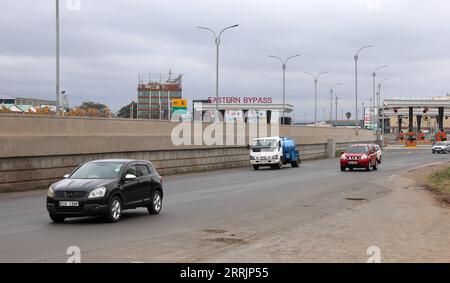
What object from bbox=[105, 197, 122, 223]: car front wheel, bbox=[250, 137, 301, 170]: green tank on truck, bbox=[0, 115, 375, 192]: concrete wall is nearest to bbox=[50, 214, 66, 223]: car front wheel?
bbox=[105, 197, 122, 223]: car front wheel

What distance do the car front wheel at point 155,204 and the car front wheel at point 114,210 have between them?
5.23 ft

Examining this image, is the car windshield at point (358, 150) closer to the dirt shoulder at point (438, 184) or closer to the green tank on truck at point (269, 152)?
the green tank on truck at point (269, 152)

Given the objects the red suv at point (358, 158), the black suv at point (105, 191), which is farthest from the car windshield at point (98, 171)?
Answer: the red suv at point (358, 158)

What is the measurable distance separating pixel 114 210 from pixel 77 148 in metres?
14.4

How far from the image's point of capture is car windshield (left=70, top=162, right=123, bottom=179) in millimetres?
15977

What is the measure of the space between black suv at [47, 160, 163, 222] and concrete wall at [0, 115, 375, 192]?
936 cm

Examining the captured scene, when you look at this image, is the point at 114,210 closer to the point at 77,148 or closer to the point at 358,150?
the point at 77,148

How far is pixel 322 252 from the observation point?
432 inches

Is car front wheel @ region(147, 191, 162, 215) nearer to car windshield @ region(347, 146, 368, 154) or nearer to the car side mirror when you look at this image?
the car side mirror

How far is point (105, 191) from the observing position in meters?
15.2

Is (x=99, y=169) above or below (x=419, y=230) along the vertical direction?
above
